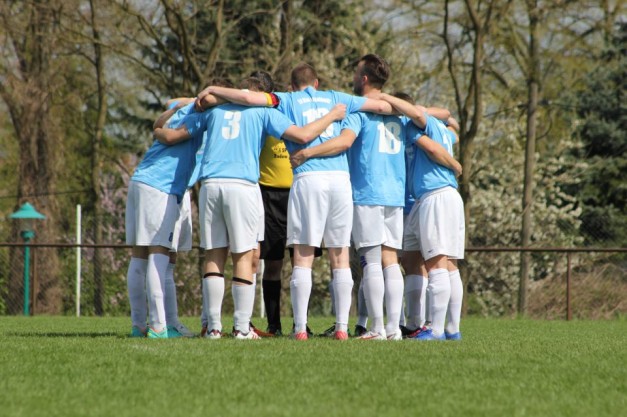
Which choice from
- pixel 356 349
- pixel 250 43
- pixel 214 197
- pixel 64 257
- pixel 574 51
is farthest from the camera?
pixel 574 51

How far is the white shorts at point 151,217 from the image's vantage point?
319 inches

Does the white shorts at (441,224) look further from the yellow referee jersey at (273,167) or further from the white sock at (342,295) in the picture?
the yellow referee jersey at (273,167)

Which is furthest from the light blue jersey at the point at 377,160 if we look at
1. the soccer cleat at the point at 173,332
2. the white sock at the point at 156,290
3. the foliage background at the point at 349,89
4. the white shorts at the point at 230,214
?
the foliage background at the point at 349,89

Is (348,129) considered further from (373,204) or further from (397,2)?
(397,2)

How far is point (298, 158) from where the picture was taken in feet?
25.4

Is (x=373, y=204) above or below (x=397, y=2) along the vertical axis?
below

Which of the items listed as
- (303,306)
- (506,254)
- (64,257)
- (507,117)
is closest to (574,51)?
(507,117)

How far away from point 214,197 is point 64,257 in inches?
740

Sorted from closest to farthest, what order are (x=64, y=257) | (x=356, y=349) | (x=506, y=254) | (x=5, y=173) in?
1. (x=356, y=349)
2. (x=506, y=254)
3. (x=64, y=257)
4. (x=5, y=173)

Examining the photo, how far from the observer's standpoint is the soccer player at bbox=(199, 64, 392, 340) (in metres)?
7.72

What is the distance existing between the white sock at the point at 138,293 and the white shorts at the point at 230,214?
3.00ft

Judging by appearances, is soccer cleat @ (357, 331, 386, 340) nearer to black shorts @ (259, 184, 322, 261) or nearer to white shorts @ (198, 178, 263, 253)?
white shorts @ (198, 178, 263, 253)

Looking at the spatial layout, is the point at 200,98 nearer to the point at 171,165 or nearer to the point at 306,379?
the point at 171,165

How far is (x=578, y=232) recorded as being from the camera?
85.8 feet
